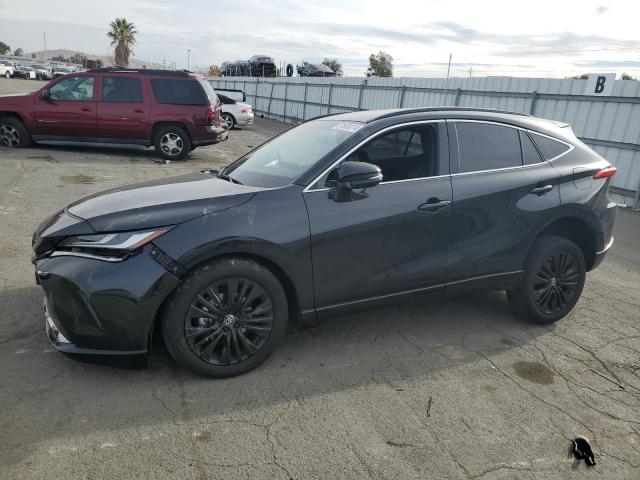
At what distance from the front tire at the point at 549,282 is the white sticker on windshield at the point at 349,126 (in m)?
1.75

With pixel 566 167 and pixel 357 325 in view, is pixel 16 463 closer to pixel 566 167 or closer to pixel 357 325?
pixel 357 325

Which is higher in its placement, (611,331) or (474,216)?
(474,216)

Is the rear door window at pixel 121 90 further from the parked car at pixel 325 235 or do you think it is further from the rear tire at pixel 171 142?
the parked car at pixel 325 235

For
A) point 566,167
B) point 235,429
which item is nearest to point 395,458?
point 235,429

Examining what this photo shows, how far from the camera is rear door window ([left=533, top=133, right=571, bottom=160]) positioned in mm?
4234

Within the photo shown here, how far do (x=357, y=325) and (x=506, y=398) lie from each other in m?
1.29

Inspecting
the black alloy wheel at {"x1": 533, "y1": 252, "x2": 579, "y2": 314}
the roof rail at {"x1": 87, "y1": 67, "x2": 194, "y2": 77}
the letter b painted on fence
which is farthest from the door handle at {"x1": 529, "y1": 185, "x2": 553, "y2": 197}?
the roof rail at {"x1": 87, "y1": 67, "x2": 194, "y2": 77}

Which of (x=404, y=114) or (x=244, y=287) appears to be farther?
(x=404, y=114)

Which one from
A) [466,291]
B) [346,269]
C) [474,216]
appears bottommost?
[466,291]

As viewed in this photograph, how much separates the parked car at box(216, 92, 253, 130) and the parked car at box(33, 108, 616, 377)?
53.3ft

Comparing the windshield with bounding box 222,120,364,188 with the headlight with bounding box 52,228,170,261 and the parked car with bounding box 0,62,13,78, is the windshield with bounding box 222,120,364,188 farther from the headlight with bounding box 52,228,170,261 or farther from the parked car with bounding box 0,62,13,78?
the parked car with bounding box 0,62,13,78

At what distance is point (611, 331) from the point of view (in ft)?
13.9

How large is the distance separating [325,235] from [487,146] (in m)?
1.62

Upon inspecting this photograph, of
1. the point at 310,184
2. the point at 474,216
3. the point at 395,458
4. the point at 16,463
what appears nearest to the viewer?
the point at 16,463
